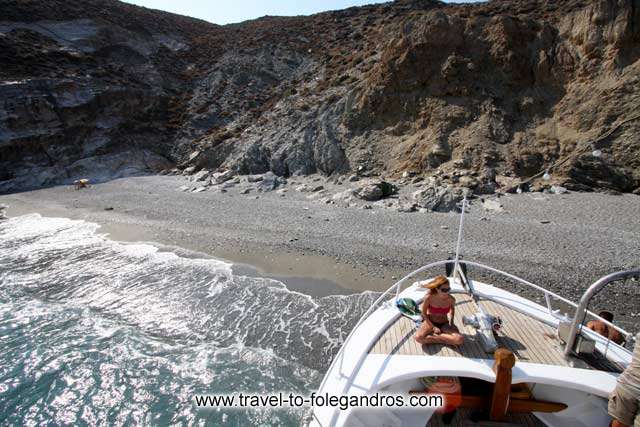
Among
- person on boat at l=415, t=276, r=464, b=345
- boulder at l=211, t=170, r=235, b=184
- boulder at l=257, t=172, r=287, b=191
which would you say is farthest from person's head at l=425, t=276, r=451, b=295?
boulder at l=211, t=170, r=235, b=184

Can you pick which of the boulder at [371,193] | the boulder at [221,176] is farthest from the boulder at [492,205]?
the boulder at [221,176]

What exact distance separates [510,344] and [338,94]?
82.2ft

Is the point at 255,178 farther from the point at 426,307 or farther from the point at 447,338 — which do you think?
the point at 447,338

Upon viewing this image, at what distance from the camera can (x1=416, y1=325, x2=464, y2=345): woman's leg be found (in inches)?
175

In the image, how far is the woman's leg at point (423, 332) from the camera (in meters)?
4.62

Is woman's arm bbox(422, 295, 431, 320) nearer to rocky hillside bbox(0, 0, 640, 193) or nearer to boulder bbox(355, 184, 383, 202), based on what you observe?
rocky hillside bbox(0, 0, 640, 193)

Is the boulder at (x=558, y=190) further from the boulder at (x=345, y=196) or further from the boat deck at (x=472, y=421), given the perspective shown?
the boat deck at (x=472, y=421)

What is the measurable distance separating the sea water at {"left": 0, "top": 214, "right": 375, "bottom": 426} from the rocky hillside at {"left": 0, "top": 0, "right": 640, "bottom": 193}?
332 inches

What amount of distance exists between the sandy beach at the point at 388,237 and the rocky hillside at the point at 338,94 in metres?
2.90

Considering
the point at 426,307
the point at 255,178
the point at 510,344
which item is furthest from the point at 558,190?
the point at 255,178

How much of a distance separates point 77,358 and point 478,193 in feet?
54.2

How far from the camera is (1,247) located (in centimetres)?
1421

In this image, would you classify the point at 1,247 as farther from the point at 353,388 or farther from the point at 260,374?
the point at 353,388

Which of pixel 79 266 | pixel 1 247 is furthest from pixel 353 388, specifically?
pixel 1 247
